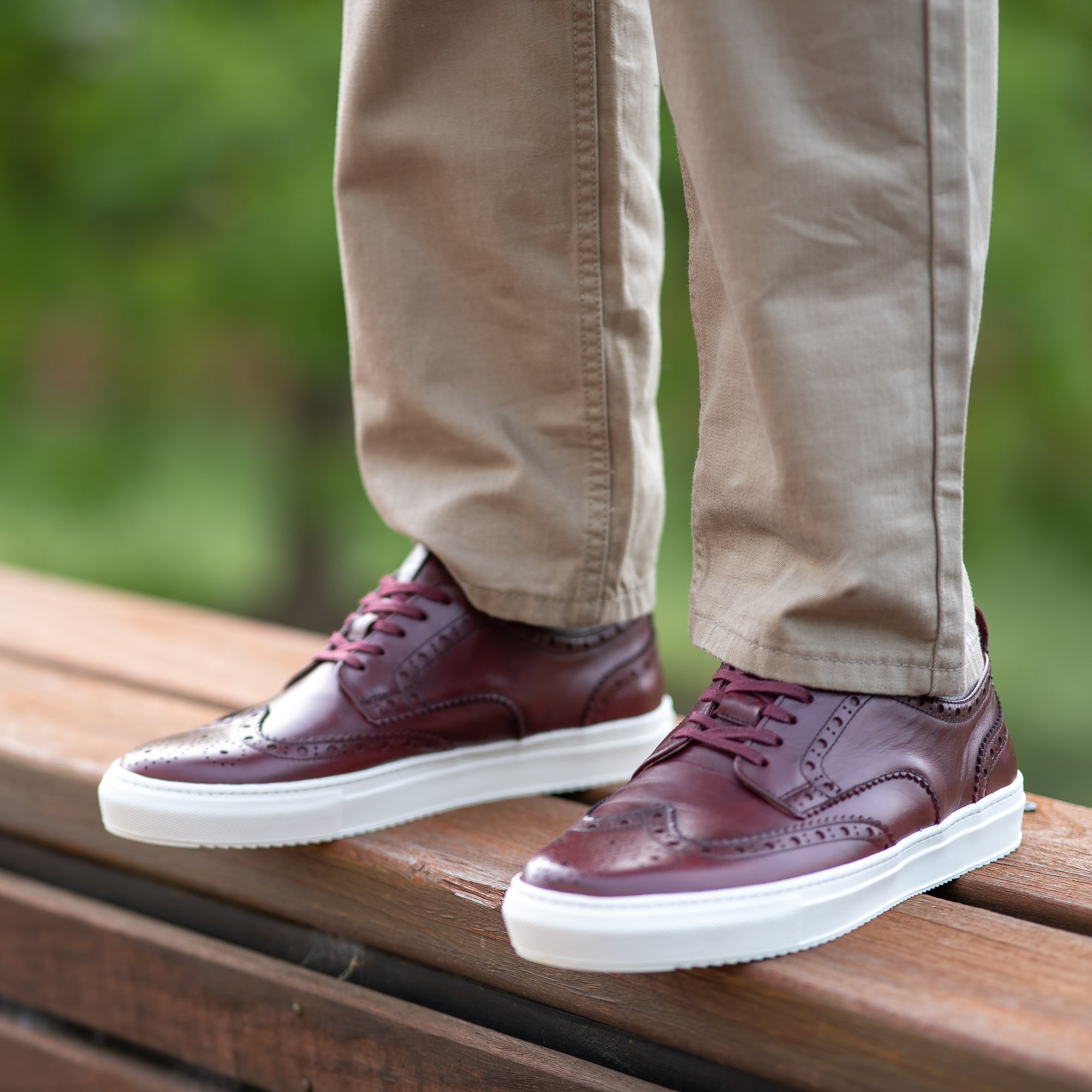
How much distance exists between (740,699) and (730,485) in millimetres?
142

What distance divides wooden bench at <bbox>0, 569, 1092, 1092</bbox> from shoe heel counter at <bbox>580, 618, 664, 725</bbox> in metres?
0.09

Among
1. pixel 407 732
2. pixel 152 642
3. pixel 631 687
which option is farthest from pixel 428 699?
pixel 152 642

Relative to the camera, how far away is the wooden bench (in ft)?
2.23

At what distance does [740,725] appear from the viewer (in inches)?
30.0

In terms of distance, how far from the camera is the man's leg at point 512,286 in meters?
0.87

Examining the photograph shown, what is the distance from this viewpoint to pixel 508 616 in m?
0.95

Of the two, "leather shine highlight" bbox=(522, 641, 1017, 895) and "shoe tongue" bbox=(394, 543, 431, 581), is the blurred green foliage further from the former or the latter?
"leather shine highlight" bbox=(522, 641, 1017, 895)

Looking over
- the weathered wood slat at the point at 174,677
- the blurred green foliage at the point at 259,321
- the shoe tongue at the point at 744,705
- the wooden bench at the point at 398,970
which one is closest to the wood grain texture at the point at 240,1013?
the wooden bench at the point at 398,970

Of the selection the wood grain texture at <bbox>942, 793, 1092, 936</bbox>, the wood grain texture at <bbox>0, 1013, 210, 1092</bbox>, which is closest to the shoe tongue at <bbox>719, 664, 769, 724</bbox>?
the wood grain texture at <bbox>942, 793, 1092, 936</bbox>

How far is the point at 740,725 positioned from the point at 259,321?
2.62 metres

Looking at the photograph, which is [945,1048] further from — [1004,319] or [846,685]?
[1004,319]

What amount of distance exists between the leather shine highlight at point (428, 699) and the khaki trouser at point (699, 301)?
38 mm

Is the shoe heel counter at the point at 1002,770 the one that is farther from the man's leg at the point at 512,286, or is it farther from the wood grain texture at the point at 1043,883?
the man's leg at the point at 512,286

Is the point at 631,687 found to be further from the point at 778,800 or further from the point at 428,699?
the point at 778,800
